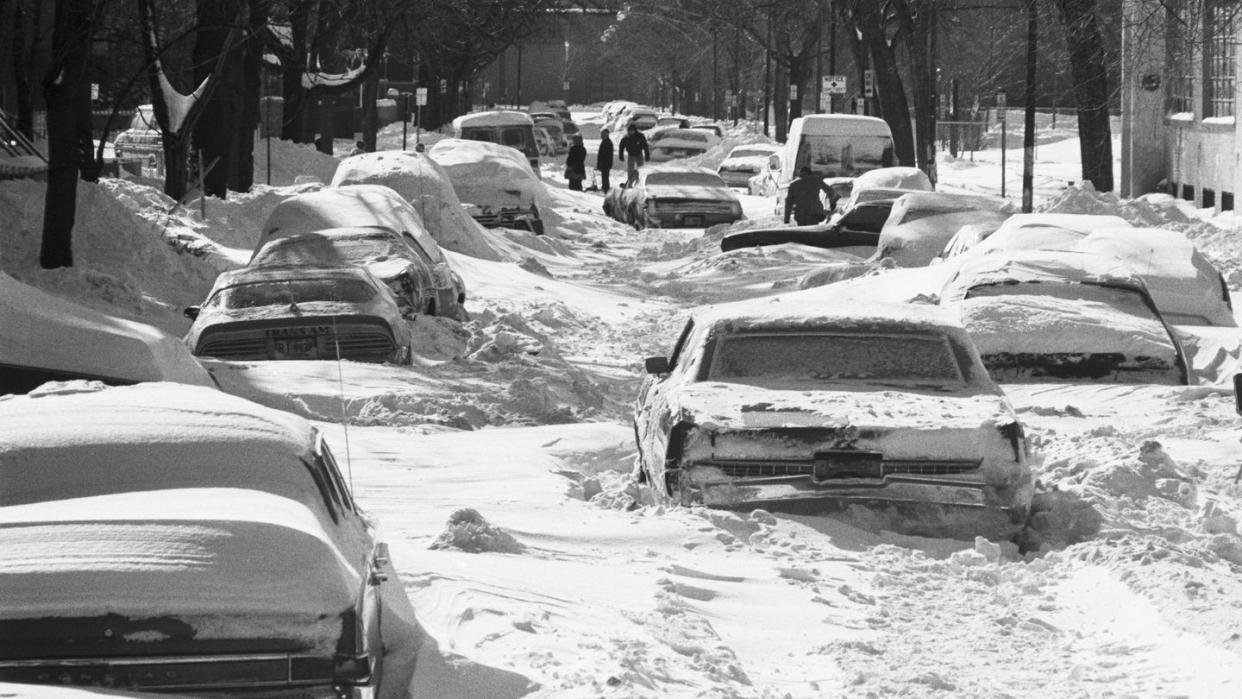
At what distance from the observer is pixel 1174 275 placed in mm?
15961

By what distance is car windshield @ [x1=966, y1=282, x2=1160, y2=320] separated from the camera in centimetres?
1374

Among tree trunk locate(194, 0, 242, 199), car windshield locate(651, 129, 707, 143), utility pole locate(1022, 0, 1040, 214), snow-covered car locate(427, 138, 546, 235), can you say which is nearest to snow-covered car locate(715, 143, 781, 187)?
car windshield locate(651, 129, 707, 143)

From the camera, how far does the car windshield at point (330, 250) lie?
16844mm

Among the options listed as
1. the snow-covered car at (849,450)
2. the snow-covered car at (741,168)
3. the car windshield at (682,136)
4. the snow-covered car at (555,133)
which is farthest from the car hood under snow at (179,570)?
the snow-covered car at (555,133)

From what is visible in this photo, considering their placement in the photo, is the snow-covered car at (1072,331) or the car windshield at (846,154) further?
the car windshield at (846,154)

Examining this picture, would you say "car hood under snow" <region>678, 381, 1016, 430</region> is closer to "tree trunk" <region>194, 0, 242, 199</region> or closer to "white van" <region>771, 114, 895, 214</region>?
"tree trunk" <region>194, 0, 242, 199</region>

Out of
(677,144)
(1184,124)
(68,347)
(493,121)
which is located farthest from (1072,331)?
(677,144)

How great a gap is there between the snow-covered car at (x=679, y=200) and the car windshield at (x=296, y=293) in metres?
19.3

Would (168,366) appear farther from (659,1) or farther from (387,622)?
(659,1)

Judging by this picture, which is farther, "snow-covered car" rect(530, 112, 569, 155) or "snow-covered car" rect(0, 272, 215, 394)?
"snow-covered car" rect(530, 112, 569, 155)

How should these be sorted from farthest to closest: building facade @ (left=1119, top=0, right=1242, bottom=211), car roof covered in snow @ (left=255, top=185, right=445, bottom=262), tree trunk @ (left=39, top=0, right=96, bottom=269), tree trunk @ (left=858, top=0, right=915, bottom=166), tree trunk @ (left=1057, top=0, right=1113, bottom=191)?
tree trunk @ (left=858, top=0, right=915, bottom=166) < building facade @ (left=1119, top=0, right=1242, bottom=211) < tree trunk @ (left=1057, top=0, right=1113, bottom=191) < car roof covered in snow @ (left=255, top=185, right=445, bottom=262) < tree trunk @ (left=39, top=0, right=96, bottom=269)

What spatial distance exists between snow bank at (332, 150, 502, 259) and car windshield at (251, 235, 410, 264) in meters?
6.30

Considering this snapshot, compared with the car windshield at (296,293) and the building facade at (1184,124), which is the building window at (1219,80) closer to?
the building facade at (1184,124)

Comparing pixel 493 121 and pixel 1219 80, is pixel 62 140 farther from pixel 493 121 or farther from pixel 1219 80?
pixel 493 121
